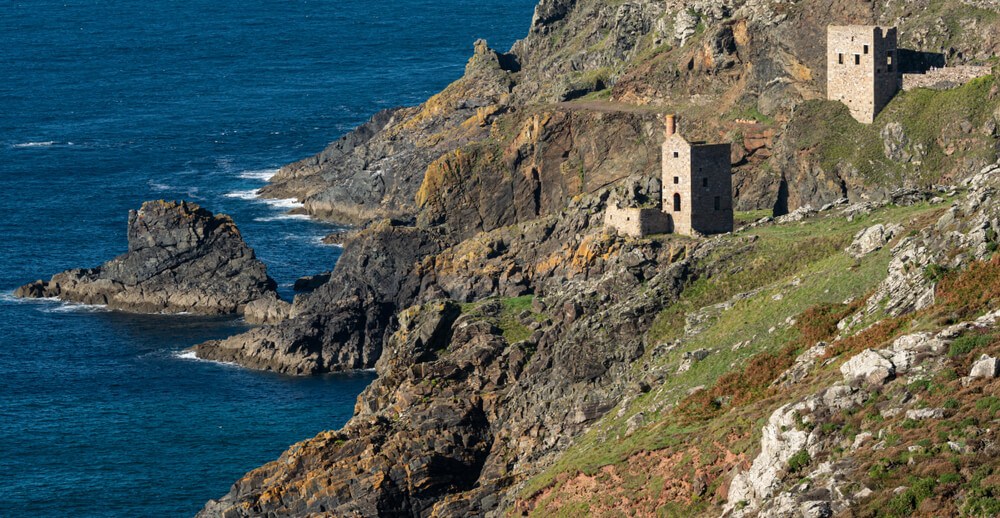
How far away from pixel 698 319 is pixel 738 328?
258 inches

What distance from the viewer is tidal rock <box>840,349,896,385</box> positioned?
258ft

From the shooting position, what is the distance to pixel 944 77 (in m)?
166

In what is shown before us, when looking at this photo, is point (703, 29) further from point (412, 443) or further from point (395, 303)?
point (412, 443)

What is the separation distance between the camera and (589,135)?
194m

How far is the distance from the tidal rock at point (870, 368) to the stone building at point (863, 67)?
85.8 metres

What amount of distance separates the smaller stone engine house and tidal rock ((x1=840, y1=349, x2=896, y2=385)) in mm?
59090

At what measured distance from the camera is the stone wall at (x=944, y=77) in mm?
165375

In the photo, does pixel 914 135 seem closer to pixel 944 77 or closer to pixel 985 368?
pixel 944 77

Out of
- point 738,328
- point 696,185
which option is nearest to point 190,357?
point 696,185

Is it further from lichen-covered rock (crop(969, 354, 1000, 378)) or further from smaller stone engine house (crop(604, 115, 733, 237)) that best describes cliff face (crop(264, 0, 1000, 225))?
lichen-covered rock (crop(969, 354, 1000, 378))

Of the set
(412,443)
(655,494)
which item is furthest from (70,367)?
(655,494)

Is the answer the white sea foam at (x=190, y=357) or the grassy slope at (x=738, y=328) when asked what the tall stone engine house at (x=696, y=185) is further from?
the white sea foam at (x=190, y=357)

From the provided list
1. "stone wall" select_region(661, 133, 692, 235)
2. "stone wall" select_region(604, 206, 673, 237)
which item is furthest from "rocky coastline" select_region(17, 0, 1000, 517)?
"stone wall" select_region(661, 133, 692, 235)

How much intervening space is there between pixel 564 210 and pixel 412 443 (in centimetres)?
5568
